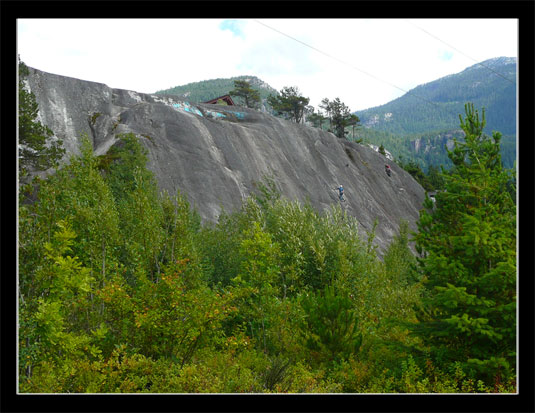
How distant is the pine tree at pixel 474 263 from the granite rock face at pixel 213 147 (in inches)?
978

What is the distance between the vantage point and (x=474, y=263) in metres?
9.43

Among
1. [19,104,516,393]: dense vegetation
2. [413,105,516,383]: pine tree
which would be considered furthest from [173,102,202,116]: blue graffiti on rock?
[413,105,516,383]: pine tree

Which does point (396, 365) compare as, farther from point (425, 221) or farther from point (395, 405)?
point (395, 405)

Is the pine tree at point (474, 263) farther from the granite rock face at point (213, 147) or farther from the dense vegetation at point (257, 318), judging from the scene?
the granite rock face at point (213, 147)

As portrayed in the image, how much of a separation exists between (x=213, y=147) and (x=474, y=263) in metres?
34.8

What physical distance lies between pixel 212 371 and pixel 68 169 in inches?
609

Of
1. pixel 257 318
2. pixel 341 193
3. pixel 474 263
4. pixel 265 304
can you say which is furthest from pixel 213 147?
pixel 474 263

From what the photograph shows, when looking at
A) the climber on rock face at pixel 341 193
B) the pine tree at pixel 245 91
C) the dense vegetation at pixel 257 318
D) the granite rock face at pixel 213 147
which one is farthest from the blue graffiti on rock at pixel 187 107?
the dense vegetation at pixel 257 318

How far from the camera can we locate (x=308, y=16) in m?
6.60

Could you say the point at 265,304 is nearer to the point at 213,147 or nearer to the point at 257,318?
the point at 257,318

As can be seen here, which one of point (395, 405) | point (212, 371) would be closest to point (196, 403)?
point (395, 405)

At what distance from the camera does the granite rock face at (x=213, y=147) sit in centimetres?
3619

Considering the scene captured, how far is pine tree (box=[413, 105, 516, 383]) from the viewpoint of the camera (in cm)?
862

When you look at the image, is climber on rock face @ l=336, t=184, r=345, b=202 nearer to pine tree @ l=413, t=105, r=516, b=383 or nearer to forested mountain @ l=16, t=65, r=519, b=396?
forested mountain @ l=16, t=65, r=519, b=396
